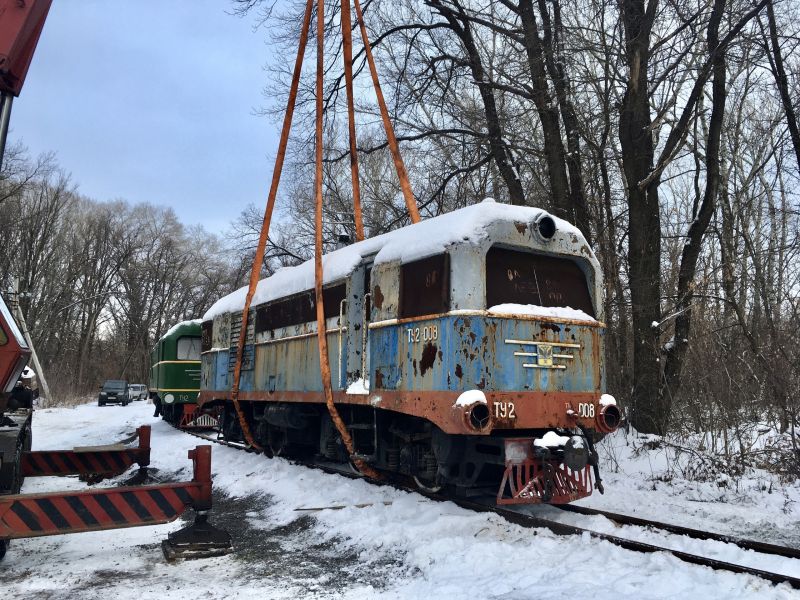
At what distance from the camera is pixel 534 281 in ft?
24.6

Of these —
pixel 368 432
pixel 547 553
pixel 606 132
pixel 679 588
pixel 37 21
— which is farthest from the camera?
pixel 606 132

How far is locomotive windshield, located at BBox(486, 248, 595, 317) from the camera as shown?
7.18 metres

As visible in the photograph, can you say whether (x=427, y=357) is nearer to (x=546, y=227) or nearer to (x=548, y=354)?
(x=548, y=354)

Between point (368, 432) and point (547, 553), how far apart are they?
399 centimetres

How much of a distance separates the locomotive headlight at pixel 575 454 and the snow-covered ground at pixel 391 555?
63 centimetres

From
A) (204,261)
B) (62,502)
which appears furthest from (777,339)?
(204,261)

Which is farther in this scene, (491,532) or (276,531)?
(276,531)

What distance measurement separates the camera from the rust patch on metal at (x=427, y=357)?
7.05m

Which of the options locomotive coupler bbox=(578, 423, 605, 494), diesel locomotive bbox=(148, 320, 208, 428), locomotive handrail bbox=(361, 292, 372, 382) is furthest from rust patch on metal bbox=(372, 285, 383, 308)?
diesel locomotive bbox=(148, 320, 208, 428)

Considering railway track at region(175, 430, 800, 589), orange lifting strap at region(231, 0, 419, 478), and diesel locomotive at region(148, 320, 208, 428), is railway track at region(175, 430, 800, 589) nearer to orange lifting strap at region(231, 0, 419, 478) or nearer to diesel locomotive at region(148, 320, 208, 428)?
orange lifting strap at region(231, 0, 419, 478)

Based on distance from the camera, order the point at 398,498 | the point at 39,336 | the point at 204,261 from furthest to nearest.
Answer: the point at 204,261, the point at 39,336, the point at 398,498

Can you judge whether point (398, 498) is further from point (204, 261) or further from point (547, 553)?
point (204, 261)

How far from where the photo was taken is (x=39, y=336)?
140 ft

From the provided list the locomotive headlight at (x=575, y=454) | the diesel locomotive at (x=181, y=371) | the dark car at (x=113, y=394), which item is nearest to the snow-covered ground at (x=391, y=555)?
the locomotive headlight at (x=575, y=454)
